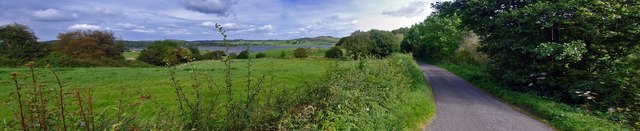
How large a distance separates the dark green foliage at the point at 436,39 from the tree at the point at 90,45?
5354 cm

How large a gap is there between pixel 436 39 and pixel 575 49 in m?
40.1

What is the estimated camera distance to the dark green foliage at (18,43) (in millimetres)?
48188

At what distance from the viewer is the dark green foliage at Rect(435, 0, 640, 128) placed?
11594 millimetres

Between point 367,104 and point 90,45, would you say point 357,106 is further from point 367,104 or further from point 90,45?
point 90,45

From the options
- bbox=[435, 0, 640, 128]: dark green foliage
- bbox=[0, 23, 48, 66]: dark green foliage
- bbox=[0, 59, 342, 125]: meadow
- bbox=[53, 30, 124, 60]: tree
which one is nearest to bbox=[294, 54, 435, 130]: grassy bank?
bbox=[0, 59, 342, 125]: meadow

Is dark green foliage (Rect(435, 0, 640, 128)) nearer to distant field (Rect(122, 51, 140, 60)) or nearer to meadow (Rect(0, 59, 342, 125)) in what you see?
meadow (Rect(0, 59, 342, 125))

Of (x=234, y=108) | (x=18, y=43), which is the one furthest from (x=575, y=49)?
(x=18, y=43)

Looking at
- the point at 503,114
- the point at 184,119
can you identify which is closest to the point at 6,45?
the point at 184,119

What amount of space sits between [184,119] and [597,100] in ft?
49.1

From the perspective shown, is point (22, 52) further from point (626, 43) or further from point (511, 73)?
point (626, 43)

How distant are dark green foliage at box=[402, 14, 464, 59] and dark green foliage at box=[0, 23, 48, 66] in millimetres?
58673

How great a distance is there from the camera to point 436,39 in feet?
170

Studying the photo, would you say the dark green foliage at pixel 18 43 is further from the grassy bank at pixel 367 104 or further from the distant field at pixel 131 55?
the grassy bank at pixel 367 104

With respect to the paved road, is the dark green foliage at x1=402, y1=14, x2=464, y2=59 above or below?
above
